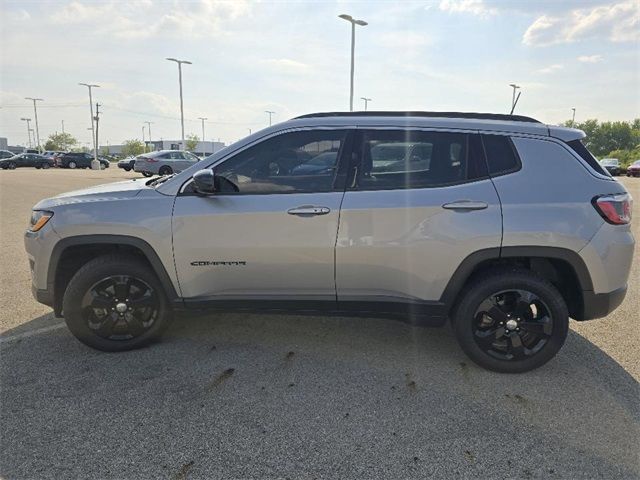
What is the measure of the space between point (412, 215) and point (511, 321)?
3.53 feet

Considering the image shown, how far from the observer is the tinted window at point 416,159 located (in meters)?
3.07

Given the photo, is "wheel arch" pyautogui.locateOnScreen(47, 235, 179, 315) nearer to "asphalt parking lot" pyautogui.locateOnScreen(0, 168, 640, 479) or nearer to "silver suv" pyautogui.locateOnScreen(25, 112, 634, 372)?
"silver suv" pyautogui.locateOnScreen(25, 112, 634, 372)

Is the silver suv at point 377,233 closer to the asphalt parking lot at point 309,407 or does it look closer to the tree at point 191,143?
the asphalt parking lot at point 309,407

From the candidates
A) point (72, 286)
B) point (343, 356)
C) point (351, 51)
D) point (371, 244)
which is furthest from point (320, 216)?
point (351, 51)

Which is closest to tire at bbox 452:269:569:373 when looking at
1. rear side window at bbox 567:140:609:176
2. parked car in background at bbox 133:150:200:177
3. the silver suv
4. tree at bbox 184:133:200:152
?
the silver suv

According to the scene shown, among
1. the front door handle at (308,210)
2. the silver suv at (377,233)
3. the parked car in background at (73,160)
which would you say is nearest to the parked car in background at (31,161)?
the parked car in background at (73,160)

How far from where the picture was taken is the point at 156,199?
3.21 metres

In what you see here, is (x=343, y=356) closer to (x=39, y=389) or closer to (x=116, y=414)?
(x=116, y=414)

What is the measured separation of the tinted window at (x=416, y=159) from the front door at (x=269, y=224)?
19 cm

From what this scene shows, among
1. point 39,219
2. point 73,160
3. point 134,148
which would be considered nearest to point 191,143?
point 134,148

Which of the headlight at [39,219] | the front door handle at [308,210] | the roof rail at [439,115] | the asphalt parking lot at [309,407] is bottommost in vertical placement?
the asphalt parking lot at [309,407]

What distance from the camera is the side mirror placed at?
298 centimetres

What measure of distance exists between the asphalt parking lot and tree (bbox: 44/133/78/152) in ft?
349

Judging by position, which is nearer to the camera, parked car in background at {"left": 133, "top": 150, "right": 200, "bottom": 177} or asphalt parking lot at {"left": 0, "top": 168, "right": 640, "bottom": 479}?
asphalt parking lot at {"left": 0, "top": 168, "right": 640, "bottom": 479}
